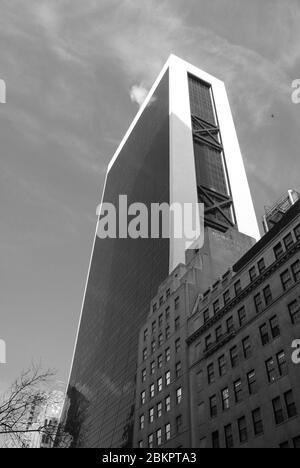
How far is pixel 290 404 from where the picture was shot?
128 feet

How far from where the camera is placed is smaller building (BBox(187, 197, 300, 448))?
40.6m

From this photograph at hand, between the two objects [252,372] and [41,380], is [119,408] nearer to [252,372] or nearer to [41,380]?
[252,372]

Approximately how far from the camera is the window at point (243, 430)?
42866 millimetres

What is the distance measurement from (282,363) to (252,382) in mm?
4735

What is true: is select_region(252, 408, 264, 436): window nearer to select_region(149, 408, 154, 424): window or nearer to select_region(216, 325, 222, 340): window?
select_region(216, 325, 222, 340): window

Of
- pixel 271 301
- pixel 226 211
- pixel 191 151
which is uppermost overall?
pixel 191 151

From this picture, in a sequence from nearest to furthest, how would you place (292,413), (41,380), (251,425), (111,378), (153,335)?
1. (41,380)
2. (292,413)
3. (251,425)
4. (153,335)
5. (111,378)

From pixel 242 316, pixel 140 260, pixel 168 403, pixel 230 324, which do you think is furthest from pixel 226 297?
pixel 140 260

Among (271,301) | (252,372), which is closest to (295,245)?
(271,301)

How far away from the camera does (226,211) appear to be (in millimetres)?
161250

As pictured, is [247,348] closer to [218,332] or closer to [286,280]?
[218,332]

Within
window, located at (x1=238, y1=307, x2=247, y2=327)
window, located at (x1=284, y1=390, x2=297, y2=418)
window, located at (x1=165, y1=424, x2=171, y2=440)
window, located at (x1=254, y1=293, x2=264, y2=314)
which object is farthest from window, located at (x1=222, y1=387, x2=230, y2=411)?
window, located at (x1=165, y1=424, x2=171, y2=440)

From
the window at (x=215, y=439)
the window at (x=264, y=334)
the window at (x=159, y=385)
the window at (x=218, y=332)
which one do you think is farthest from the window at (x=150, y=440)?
the window at (x=264, y=334)

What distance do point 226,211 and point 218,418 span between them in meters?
118
